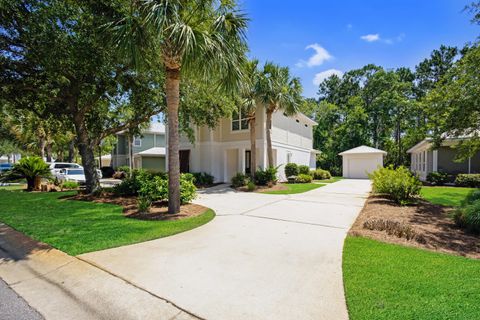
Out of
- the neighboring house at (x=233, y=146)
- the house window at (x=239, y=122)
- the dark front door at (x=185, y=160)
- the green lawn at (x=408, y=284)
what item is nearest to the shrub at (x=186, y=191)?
the green lawn at (x=408, y=284)

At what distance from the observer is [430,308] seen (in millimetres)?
2785

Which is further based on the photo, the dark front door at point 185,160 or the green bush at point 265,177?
the dark front door at point 185,160

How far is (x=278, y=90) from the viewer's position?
1578 centimetres

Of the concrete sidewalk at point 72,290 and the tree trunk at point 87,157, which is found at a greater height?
the tree trunk at point 87,157

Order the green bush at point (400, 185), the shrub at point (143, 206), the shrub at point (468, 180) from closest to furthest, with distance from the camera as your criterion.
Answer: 1. the shrub at point (143, 206)
2. the green bush at point (400, 185)
3. the shrub at point (468, 180)

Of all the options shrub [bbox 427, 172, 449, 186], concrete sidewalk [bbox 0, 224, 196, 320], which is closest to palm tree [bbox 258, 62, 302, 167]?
shrub [bbox 427, 172, 449, 186]

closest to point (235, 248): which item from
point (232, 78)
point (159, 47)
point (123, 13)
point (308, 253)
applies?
point (308, 253)

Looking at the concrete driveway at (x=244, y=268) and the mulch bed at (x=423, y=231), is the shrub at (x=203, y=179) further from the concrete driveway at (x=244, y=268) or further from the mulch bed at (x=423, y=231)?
the mulch bed at (x=423, y=231)

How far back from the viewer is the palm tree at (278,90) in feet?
50.8

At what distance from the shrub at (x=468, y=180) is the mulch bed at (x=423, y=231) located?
10581mm

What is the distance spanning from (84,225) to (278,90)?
13.1 metres

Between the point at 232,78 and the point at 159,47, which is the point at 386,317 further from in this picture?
the point at 159,47

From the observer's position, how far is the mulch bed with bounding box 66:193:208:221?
23.6 ft

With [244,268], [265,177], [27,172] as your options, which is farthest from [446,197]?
[27,172]
